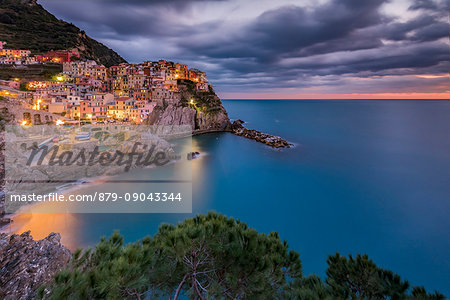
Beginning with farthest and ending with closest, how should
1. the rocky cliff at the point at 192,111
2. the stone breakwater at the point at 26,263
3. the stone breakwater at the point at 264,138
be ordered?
the rocky cliff at the point at 192,111, the stone breakwater at the point at 264,138, the stone breakwater at the point at 26,263

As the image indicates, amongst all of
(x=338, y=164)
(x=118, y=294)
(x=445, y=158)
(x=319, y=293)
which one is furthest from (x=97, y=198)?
(x=445, y=158)

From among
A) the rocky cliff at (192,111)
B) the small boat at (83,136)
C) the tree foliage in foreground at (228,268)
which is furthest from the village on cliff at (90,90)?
the tree foliage in foreground at (228,268)

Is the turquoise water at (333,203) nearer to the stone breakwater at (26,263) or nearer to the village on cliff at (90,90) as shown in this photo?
the stone breakwater at (26,263)

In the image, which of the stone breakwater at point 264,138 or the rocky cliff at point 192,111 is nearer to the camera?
the stone breakwater at point 264,138

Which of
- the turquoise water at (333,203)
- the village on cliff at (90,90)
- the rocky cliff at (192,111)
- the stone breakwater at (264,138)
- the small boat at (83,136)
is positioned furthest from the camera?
the rocky cliff at (192,111)

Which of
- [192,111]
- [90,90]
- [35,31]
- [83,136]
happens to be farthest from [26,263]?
[35,31]

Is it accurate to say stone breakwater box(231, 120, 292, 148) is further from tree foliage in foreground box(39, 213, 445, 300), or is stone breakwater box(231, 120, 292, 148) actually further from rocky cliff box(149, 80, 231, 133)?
tree foliage in foreground box(39, 213, 445, 300)
